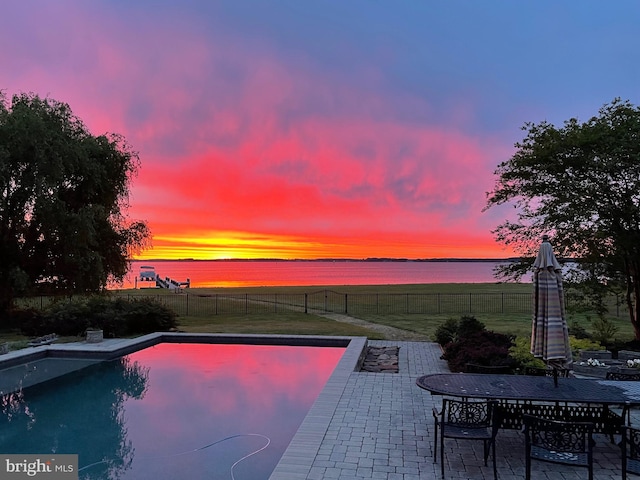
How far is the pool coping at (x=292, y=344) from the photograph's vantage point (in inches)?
207

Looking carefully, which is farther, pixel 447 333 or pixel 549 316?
pixel 447 333

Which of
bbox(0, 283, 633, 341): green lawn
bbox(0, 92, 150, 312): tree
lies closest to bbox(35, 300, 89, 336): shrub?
bbox(0, 283, 633, 341): green lawn

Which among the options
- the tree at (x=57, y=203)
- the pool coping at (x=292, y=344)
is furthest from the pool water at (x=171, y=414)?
the tree at (x=57, y=203)

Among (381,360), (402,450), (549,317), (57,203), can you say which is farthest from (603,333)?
(57,203)

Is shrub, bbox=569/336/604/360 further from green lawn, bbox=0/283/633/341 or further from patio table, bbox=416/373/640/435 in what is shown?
green lawn, bbox=0/283/633/341

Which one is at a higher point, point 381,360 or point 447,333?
point 447,333

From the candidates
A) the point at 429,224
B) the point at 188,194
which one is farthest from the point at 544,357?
the point at 429,224

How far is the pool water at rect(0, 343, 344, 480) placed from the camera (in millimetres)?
6352

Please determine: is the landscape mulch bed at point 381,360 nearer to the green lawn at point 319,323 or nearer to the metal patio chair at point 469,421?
the green lawn at point 319,323

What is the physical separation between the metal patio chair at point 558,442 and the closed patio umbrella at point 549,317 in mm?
1266

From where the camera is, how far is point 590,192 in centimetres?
1296

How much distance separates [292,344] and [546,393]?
429 inches

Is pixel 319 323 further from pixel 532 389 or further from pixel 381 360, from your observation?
pixel 532 389

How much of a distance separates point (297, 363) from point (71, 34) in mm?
12903
